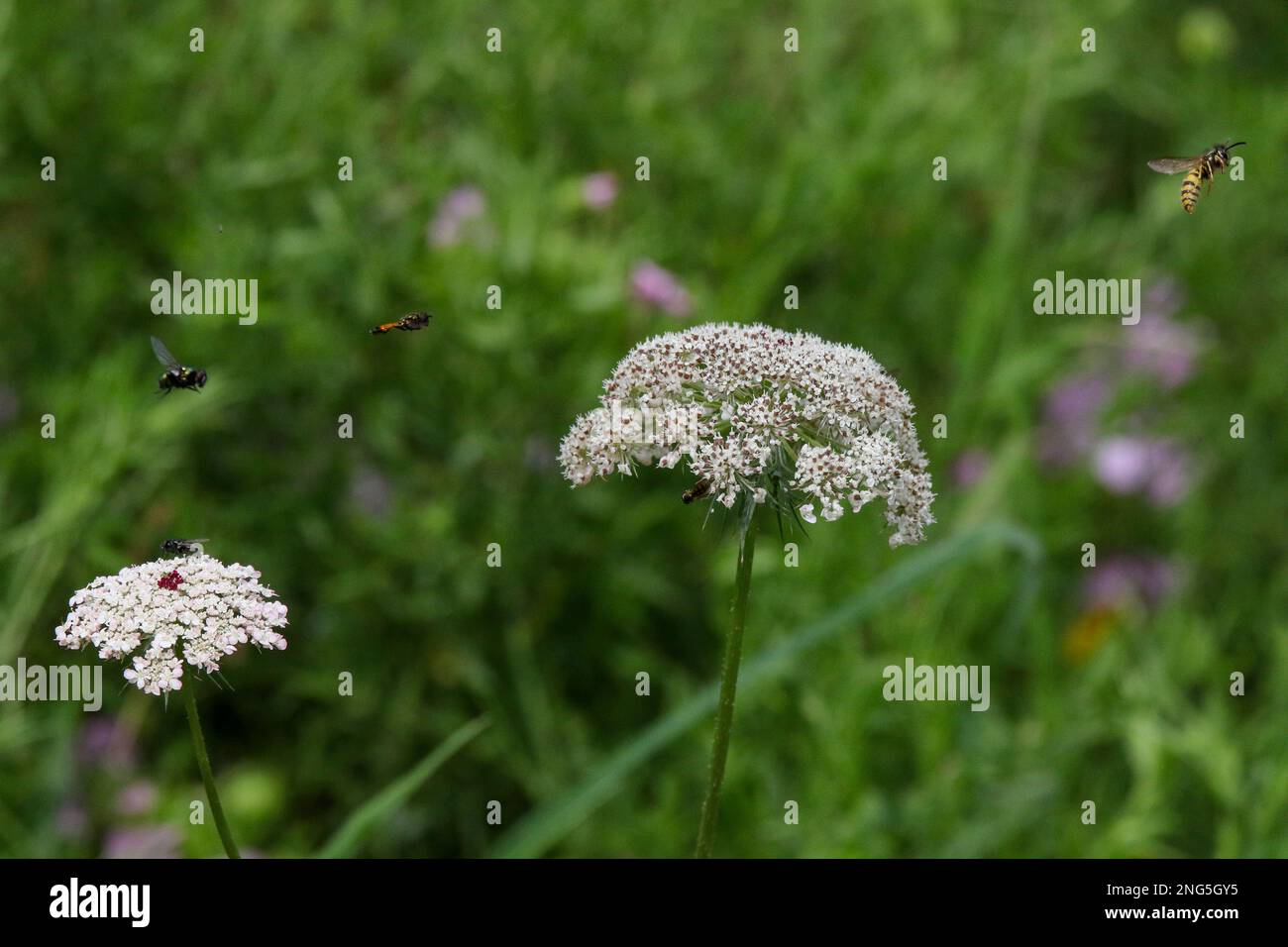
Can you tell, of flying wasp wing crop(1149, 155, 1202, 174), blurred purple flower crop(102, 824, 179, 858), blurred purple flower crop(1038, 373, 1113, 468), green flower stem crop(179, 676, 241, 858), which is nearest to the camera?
green flower stem crop(179, 676, 241, 858)

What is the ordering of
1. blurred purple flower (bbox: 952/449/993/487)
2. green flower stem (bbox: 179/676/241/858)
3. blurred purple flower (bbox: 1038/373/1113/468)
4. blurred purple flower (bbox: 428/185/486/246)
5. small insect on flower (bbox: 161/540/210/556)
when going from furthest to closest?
blurred purple flower (bbox: 1038/373/1113/468) → blurred purple flower (bbox: 952/449/993/487) → blurred purple flower (bbox: 428/185/486/246) → small insect on flower (bbox: 161/540/210/556) → green flower stem (bbox: 179/676/241/858)

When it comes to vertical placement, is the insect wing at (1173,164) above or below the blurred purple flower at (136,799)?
above

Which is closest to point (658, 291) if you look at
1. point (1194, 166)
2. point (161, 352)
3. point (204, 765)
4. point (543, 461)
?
point (543, 461)

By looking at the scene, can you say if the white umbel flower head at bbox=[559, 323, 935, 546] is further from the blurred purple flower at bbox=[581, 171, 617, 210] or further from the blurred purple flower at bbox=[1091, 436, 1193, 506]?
the blurred purple flower at bbox=[1091, 436, 1193, 506]

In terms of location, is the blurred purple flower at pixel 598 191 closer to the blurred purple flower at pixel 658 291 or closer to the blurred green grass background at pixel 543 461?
the blurred green grass background at pixel 543 461

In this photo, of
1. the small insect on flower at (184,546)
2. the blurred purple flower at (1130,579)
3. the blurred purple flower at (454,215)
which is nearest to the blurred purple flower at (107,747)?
the blurred purple flower at (454,215)

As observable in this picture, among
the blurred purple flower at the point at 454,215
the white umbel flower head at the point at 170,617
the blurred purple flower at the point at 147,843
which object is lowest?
the blurred purple flower at the point at 147,843

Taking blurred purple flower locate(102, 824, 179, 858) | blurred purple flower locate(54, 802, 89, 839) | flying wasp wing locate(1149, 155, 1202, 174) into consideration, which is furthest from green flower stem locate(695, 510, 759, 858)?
blurred purple flower locate(54, 802, 89, 839)
